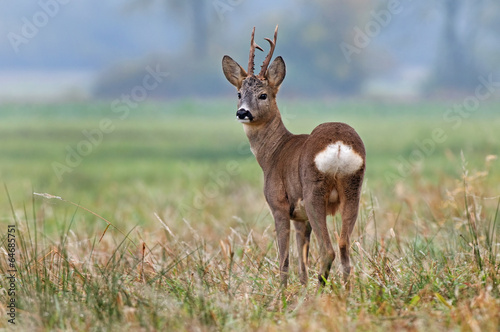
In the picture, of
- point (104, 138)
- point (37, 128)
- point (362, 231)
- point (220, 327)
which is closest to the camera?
point (220, 327)

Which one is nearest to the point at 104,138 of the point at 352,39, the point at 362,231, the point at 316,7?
the point at 362,231

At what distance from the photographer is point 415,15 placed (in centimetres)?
9919

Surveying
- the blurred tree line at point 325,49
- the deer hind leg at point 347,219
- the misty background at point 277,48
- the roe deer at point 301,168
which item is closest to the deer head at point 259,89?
the roe deer at point 301,168

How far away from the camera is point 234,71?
770cm

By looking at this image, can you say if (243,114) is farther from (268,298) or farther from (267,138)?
(268,298)

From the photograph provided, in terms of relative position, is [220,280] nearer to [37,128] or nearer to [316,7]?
[37,128]

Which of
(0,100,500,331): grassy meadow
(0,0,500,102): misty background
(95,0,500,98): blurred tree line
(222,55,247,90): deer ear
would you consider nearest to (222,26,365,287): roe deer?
(222,55,247,90): deer ear

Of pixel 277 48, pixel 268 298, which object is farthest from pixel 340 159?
pixel 277 48

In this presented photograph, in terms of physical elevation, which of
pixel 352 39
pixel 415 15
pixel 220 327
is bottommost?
pixel 220 327

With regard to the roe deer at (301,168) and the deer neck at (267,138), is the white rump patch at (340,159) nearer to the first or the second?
the roe deer at (301,168)

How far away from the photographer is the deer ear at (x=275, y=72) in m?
7.47

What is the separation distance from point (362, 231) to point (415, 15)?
311ft

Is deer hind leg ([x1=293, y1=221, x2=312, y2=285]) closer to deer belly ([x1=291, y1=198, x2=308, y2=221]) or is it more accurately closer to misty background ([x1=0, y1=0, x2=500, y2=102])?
deer belly ([x1=291, y1=198, x2=308, y2=221])

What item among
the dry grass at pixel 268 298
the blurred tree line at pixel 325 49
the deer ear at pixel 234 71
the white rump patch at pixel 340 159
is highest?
the blurred tree line at pixel 325 49
